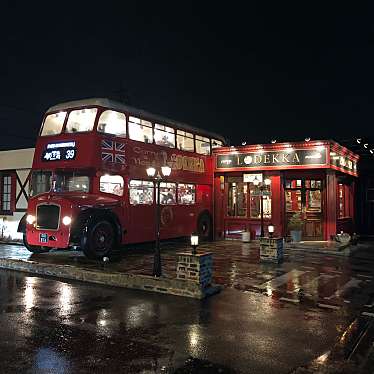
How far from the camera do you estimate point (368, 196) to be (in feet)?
71.7

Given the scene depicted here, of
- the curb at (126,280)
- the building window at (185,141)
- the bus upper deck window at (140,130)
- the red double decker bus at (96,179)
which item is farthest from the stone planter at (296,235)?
the curb at (126,280)

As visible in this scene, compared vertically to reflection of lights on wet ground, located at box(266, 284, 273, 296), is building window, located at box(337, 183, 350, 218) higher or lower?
higher

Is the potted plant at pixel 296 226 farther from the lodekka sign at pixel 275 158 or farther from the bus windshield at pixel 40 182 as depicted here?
the bus windshield at pixel 40 182

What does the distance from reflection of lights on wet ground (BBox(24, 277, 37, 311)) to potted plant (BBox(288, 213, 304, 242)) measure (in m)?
10.7

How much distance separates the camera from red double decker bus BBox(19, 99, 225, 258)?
1235cm

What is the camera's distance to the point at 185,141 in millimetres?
17797

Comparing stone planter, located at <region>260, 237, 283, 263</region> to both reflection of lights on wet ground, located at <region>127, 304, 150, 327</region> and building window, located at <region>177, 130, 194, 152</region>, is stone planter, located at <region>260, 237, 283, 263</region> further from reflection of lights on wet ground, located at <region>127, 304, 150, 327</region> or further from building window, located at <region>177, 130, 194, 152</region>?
building window, located at <region>177, 130, 194, 152</region>

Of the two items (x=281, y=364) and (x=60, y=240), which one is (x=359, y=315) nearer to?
(x=281, y=364)

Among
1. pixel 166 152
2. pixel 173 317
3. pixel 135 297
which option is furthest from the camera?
pixel 166 152

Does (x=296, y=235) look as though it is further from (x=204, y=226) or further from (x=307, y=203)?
(x=204, y=226)

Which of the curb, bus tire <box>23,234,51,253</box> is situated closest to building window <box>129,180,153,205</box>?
bus tire <box>23,234,51,253</box>

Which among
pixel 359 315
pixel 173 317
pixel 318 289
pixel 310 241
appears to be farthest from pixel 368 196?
pixel 173 317

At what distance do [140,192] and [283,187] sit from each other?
22.4 feet

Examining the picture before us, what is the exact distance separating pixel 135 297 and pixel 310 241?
36.4 feet
